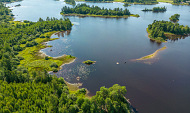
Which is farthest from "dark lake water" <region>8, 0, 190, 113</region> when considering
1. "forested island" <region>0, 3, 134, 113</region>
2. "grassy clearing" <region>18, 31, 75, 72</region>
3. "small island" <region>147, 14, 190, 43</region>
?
"forested island" <region>0, 3, 134, 113</region>

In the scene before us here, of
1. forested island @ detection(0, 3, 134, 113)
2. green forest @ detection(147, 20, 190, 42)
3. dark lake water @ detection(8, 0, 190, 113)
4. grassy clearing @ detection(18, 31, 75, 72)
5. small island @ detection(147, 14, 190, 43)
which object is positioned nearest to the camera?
forested island @ detection(0, 3, 134, 113)

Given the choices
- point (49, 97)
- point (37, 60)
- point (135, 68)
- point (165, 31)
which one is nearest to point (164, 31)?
point (165, 31)

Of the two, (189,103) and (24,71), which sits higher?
(24,71)

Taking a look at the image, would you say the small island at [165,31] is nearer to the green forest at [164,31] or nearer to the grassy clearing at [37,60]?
the green forest at [164,31]

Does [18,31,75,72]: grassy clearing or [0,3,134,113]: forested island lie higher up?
[18,31,75,72]: grassy clearing

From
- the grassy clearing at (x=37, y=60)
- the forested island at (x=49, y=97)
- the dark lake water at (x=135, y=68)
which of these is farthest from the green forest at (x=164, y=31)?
the forested island at (x=49, y=97)

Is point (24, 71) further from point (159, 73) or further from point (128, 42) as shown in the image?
point (128, 42)

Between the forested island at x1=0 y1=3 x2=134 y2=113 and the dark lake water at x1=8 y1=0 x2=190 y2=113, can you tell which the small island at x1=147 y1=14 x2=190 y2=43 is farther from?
the forested island at x1=0 y1=3 x2=134 y2=113

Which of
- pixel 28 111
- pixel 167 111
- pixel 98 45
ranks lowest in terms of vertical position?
pixel 167 111

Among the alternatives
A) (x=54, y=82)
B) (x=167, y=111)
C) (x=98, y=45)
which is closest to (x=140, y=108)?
(x=167, y=111)
